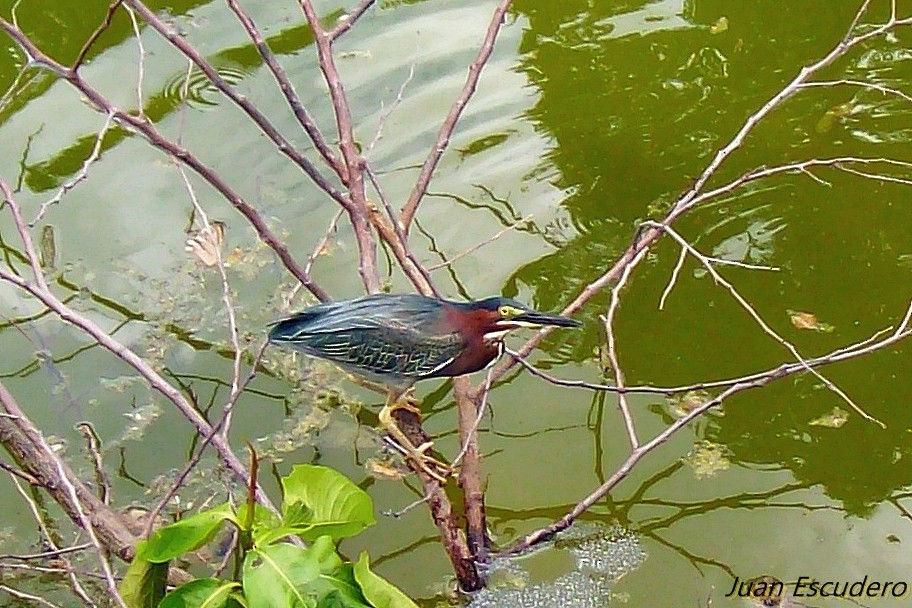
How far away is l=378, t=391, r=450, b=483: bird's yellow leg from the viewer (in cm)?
205

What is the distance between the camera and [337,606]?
1.26 meters

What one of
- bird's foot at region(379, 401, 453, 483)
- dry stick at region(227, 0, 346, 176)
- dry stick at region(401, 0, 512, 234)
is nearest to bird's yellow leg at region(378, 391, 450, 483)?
bird's foot at region(379, 401, 453, 483)

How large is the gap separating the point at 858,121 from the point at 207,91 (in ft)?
7.10

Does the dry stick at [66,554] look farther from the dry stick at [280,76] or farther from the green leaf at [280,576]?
the dry stick at [280,76]

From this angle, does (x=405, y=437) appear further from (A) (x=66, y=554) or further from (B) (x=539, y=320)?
(A) (x=66, y=554)

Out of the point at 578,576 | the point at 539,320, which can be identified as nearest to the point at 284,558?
the point at 539,320

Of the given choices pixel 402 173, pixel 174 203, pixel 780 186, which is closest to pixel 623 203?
pixel 780 186

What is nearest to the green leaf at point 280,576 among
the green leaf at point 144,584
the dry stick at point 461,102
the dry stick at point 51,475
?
the green leaf at point 144,584

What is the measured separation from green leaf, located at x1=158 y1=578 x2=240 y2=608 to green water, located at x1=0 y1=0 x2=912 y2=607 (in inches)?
37.5

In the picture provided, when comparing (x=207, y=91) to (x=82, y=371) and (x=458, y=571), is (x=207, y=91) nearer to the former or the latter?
(x=82, y=371)

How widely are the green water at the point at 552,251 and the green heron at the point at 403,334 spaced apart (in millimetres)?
454

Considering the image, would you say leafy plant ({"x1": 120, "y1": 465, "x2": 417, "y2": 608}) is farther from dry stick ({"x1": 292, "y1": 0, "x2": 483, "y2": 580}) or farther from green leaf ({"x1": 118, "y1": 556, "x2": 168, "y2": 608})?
dry stick ({"x1": 292, "y1": 0, "x2": 483, "y2": 580})

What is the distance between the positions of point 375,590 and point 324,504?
5.3 inches

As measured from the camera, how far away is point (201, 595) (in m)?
1.23
